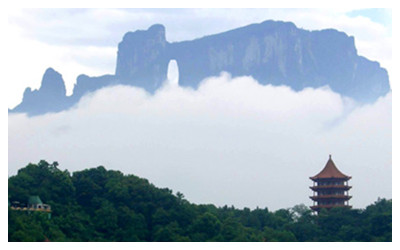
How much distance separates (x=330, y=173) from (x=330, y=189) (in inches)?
34.5

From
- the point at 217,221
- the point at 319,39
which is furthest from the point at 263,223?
the point at 319,39

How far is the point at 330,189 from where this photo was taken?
4472 centimetres

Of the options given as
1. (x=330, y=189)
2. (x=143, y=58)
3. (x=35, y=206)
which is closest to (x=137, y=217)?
(x=35, y=206)

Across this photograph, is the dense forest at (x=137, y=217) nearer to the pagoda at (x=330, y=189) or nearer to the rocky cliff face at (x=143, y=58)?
the pagoda at (x=330, y=189)

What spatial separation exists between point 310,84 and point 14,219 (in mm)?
32553

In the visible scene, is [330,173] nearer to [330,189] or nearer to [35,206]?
[330,189]

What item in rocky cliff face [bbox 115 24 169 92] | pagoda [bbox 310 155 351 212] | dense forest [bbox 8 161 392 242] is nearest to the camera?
dense forest [bbox 8 161 392 242]

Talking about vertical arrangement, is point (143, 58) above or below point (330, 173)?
above

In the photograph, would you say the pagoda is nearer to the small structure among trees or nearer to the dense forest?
the dense forest

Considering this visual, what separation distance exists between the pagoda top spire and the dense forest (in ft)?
23.0

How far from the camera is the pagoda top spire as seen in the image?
44469 millimetres

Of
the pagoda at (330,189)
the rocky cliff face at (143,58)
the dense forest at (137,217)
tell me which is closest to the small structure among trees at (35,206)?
the dense forest at (137,217)

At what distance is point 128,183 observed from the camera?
35.3 meters

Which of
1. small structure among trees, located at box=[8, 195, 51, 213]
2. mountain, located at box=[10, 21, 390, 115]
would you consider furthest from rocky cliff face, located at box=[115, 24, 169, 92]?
small structure among trees, located at box=[8, 195, 51, 213]
